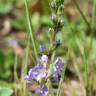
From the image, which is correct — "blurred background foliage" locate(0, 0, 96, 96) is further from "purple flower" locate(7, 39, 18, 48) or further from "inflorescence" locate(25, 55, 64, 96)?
"inflorescence" locate(25, 55, 64, 96)

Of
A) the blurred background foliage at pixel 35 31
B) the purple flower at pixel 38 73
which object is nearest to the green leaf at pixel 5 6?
the blurred background foliage at pixel 35 31

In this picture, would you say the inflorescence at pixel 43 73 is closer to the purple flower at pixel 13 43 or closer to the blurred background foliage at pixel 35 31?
the blurred background foliage at pixel 35 31

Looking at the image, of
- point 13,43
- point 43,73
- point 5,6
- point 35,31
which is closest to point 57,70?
point 43,73

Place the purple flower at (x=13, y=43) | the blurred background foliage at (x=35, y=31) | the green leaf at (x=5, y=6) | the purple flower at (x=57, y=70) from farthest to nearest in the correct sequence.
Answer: the green leaf at (x=5, y=6) < the purple flower at (x=13, y=43) < the blurred background foliage at (x=35, y=31) < the purple flower at (x=57, y=70)

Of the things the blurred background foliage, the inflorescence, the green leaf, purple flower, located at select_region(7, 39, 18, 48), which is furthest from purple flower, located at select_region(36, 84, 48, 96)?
the green leaf

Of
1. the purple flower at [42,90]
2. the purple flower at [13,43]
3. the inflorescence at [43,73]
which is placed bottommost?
the purple flower at [13,43]

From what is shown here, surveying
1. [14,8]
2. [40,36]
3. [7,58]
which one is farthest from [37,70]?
[14,8]

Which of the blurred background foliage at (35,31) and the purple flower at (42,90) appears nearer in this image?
the purple flower at (42,90)

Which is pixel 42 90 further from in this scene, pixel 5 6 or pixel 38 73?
pixel 5 6

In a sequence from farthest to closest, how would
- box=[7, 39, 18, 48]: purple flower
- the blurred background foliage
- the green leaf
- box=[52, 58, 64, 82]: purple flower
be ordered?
the green leaf, box=[7, 39, 18, 48]: purple flower, the blurred background foliage, box=[52, 58, 64, 82]: purple flower
